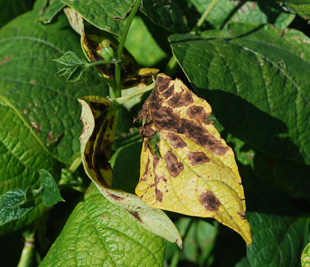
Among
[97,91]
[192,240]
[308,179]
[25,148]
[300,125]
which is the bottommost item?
[192,240]

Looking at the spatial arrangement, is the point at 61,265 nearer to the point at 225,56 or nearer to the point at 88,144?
the point at 88,144

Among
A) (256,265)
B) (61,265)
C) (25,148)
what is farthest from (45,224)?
(256,265)

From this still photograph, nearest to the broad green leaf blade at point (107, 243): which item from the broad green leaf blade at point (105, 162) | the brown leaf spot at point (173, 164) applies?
the broad green leaf blade at point (105, 162)

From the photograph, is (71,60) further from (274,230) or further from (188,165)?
(274,230)

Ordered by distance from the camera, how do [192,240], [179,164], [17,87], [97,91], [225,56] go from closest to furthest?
1. [179,164]
2. [225,56]
3. [17,87]
4. [97,91]
5. [192,240]

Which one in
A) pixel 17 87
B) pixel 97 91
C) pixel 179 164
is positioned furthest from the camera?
pixel 97 91

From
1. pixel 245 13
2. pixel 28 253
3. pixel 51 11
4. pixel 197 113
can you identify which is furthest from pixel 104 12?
pixel 28 253
